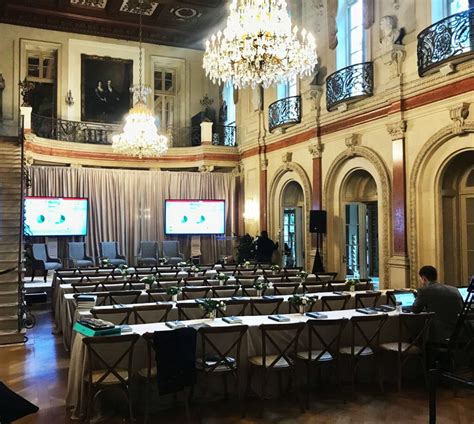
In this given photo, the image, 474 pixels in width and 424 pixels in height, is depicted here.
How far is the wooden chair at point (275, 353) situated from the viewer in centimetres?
425

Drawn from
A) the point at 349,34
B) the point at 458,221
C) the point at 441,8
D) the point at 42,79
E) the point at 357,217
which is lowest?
the point at 458,221

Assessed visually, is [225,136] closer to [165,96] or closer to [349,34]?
[165,96]

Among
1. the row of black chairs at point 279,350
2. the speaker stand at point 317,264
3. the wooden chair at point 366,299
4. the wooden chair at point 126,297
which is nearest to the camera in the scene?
the row of black chairs at point 279,350

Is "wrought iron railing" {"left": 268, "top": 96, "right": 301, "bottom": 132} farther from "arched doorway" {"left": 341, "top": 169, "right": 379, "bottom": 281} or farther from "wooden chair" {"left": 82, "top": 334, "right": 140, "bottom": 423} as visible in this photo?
"wooden chair" {"left": 82, "top": 334, "right": 140, "bottom": 423}

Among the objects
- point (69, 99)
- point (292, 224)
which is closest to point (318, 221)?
point (292, 224)

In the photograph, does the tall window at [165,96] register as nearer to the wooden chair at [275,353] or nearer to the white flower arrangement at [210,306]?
the white flower arrangement at [210,306]

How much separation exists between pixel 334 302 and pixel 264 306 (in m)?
1.00

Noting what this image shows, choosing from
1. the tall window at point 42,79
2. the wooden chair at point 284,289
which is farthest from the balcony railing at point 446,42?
the tall window at point 42,79

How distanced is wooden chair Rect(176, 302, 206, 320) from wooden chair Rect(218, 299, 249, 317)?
295 mm

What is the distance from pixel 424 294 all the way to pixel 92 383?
3.38 meters

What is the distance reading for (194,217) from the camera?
1455 centimetres

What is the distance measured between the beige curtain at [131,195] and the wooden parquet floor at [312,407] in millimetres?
8887

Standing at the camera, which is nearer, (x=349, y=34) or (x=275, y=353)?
(x=275, y=353)

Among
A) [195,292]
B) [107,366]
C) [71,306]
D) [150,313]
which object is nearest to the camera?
[107,366]
